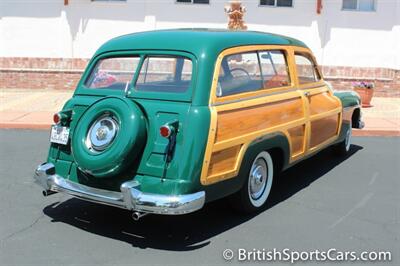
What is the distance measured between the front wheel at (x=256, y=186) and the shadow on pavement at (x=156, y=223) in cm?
12

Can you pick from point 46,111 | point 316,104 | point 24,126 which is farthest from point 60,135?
point 46,111

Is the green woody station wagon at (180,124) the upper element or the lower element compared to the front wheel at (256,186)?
upper

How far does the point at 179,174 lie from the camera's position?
3750 millimetres

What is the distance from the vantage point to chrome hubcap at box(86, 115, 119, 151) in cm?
398

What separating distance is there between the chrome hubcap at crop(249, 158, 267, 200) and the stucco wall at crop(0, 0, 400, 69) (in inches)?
447

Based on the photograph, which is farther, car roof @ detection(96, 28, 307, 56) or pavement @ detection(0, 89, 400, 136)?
pavement @ detection(0, 89, 400, 136)

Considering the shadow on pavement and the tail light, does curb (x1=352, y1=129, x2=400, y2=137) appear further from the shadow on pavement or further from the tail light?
the tail light

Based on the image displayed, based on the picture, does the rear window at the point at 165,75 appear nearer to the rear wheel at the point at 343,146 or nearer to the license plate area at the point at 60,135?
the license plate area at the point at 60,135

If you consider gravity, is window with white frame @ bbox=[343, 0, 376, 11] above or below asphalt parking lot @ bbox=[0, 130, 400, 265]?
above

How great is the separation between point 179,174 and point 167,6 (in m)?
12.5

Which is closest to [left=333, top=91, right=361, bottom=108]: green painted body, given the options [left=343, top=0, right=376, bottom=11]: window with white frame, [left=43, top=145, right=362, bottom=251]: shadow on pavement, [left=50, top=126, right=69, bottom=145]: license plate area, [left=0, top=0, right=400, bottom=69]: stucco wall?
[left=43, top=145, right=362, bottom=251]: shadow on pavement

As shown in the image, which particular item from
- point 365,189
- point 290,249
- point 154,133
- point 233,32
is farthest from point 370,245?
point 233,32

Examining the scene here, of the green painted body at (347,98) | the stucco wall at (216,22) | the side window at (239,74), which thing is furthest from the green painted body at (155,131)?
the stucco wall at (216,22)

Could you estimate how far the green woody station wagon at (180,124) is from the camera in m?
3.81
